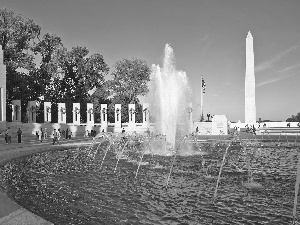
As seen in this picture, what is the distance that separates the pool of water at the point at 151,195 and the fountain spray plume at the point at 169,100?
398 inches

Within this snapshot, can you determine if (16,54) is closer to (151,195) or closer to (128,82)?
A: (128,82)

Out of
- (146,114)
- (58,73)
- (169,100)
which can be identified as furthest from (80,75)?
(169,100)

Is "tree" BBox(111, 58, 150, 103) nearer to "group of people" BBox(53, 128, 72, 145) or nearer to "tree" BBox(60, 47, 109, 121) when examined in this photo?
"tree" BBox(60, 47, 109, 121)

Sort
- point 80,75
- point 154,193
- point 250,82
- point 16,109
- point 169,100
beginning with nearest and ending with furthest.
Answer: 1. point 154,193
2. point 169,100
3. point 16,109
4. point 250,82
5. point 80,75

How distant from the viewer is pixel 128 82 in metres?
64.8

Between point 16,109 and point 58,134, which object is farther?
point 16,109

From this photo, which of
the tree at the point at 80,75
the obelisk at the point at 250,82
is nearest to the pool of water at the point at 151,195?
the obelisk at the point at 250,82

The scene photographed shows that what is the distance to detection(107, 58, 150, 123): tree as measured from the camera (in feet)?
210

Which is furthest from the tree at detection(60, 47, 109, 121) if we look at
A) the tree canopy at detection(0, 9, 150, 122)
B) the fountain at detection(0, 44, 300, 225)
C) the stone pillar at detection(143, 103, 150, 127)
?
the fountain at detection(0, 44, 300, 225)

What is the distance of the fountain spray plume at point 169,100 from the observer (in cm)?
2326

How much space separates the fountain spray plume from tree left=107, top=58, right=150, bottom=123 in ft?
122

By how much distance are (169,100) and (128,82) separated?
4096 cm

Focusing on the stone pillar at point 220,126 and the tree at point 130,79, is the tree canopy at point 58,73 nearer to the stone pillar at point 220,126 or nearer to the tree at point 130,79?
the tree at point 130,79

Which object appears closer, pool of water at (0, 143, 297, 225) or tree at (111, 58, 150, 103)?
pool of water at (0, 143, 297, 225)
